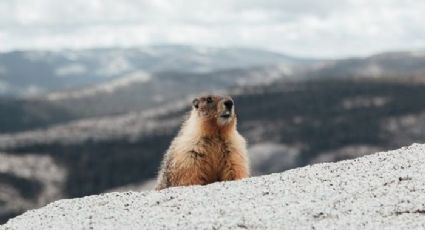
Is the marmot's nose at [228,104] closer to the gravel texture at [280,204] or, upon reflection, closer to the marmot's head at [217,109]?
the marmot's head at [217,109]

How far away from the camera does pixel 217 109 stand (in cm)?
1669

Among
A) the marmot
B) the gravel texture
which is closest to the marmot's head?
the marmot

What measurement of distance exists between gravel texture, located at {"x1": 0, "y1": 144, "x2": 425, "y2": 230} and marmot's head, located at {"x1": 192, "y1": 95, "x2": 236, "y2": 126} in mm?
2654

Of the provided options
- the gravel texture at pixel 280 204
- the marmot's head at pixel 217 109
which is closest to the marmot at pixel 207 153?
the marmot's head at pixel 217 109

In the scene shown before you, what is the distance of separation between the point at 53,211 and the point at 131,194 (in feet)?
4.69

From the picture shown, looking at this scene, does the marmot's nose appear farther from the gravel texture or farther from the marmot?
the gravel texture

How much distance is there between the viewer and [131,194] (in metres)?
13.6

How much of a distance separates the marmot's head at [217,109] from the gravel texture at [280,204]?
104 inches

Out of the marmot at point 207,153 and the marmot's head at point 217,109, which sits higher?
the marmot's head at point 217,109

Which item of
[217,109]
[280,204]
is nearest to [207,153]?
[217,109]

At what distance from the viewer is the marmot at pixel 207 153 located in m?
15.1

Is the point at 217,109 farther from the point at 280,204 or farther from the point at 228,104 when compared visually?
the point at 280,204

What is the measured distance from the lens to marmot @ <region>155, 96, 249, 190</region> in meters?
15.1

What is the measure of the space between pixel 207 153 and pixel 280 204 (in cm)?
401
